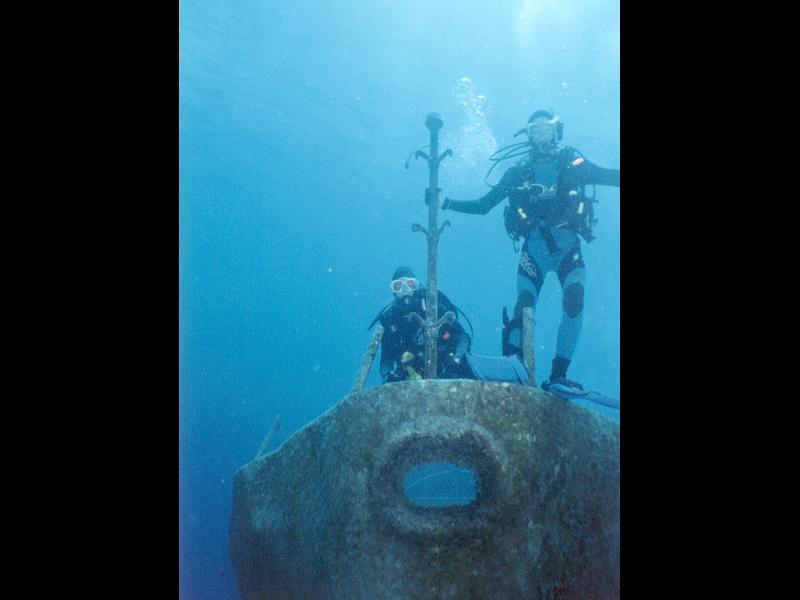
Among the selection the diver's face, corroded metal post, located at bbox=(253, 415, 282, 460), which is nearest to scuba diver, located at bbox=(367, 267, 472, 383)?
corroded metal post, located at bbox=(253, 415, 282, 460)

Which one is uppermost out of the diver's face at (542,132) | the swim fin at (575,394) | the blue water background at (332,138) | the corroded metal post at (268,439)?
the blue water background at (332,138)

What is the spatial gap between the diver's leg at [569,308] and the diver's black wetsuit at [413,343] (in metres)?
1.41

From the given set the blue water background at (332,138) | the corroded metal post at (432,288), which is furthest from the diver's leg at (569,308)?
the blue water background at (332,138)

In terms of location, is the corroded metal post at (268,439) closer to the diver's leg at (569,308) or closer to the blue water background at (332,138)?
the blue water background at (332,138)

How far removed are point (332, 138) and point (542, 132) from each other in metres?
21.1

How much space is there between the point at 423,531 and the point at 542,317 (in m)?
59.2

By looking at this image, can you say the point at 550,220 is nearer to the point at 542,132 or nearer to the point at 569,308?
the point at 569,308

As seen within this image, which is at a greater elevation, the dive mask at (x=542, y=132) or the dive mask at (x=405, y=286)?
the dive mask at (x=542, y=132)

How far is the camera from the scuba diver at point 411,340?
6.66 m

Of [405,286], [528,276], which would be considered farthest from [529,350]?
[405,286]
